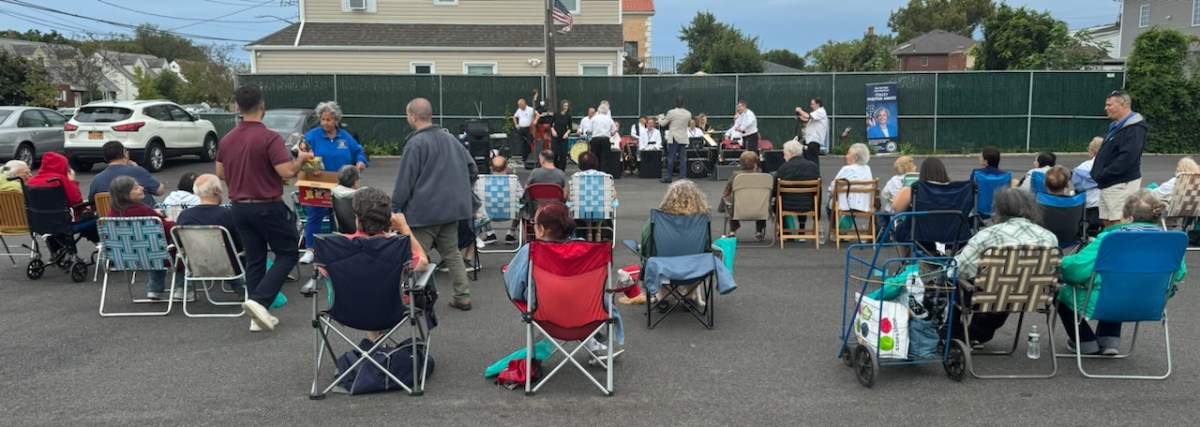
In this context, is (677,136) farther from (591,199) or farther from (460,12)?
(460,12)

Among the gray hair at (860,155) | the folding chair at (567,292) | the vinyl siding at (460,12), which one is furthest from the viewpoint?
the vinyl siding at (460,12)

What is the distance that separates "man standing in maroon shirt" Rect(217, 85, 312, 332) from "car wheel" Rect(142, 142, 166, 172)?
513 inches

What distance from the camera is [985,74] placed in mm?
22312

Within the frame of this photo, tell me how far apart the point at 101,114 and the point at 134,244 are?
12841 millimetres

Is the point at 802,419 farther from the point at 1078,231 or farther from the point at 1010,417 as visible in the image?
the point at 1078,231

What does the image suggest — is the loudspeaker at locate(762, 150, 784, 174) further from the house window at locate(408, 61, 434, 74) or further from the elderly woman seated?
the house window at locate(408, 61, 434, 74)

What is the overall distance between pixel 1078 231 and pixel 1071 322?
353 cm

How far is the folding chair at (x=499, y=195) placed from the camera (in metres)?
9.05

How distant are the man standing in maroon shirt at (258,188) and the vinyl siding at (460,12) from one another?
2131 centimetres

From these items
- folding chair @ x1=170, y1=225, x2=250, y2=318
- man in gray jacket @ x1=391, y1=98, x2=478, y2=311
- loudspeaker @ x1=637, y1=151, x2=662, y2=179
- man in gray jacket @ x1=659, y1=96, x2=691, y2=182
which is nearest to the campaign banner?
loudspeaker @ x1=637, y1=151, x2=662, y2=179

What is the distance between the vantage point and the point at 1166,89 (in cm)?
2178

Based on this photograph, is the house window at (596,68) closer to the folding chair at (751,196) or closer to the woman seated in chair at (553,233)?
the folding chair at (751,196)

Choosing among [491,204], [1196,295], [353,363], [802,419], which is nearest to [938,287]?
[802,419]

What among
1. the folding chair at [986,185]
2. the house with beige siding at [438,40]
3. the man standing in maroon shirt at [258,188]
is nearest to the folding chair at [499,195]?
the man standing in maroon shirt at [258,188]
